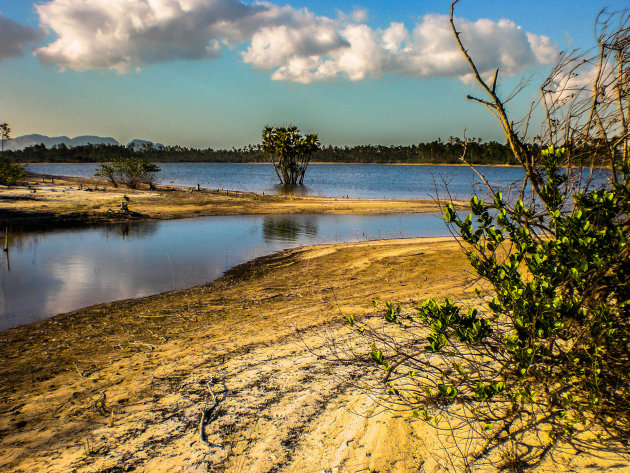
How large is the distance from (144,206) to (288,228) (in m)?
10.7

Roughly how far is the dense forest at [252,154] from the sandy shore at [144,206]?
309ft

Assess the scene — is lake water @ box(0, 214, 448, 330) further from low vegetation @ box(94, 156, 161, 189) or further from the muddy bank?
low vegetation @ box(94, 156, 161, 189)

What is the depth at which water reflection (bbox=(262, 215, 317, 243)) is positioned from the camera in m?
17.9

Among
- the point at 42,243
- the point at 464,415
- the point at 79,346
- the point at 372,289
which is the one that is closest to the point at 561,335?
the point at 464,415

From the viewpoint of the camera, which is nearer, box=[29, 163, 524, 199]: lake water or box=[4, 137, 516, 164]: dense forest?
box=[29, 163, 524, 199]: lake water

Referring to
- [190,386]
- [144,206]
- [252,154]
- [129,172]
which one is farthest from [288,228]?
[252,154]

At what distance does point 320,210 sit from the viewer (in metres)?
26.2

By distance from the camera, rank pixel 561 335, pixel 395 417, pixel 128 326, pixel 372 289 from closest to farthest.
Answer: pixel 561 335
pixel 395 417
pixel 128 326
pixel 372 289

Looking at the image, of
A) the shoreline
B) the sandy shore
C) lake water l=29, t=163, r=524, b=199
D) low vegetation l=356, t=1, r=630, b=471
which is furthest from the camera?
lake water l=29, t=163, r=524, b=199

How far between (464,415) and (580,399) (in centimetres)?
88

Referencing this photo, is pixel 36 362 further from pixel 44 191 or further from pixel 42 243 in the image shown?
pixel 44 191

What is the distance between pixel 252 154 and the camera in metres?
192

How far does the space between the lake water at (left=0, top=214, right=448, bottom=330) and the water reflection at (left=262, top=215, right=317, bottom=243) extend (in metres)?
0.04

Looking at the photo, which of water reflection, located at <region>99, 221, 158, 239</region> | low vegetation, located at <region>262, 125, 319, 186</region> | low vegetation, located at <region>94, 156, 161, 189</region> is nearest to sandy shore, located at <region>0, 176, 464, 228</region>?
water reflection, located at <region>99, 221, 158, 239</region>
